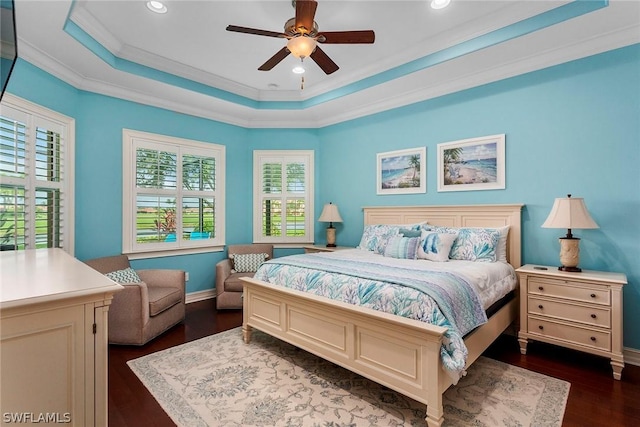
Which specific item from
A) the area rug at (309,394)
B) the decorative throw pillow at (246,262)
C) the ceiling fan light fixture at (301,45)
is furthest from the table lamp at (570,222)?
the decorative throw pillow at (246,262)

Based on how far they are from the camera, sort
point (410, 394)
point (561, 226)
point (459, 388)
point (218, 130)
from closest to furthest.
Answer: point (410, 394) < point (459, 388) < point (561, 226) < point (218, 130)

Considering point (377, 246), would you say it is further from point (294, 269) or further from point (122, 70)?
point (122, 70)

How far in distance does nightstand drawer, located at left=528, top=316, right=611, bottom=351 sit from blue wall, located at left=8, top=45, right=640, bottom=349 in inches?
19.8

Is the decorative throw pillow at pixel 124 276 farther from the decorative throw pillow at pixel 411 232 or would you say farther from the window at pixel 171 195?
the decorative throw pillow at pixel 411 232

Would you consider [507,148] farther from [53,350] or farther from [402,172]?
[53,350]

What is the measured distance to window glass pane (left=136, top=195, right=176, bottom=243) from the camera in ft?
13.7

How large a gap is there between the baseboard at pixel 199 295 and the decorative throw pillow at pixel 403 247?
9.67 ft

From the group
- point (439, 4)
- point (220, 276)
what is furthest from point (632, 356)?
point (220, 276)

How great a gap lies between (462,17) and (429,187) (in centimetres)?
195

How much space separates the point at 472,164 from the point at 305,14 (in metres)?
2.62

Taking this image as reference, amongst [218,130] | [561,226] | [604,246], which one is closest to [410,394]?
[561,226]

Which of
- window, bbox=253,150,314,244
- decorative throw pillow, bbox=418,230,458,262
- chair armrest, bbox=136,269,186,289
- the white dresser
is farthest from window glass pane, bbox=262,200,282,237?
the white dresser

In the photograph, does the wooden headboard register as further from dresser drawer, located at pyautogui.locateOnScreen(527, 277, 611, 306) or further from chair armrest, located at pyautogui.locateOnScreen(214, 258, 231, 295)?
chair armrest, located at pyautogui.locateOnScreen(214, 258, 231, 295)

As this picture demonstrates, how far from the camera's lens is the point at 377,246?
12.8 ft
